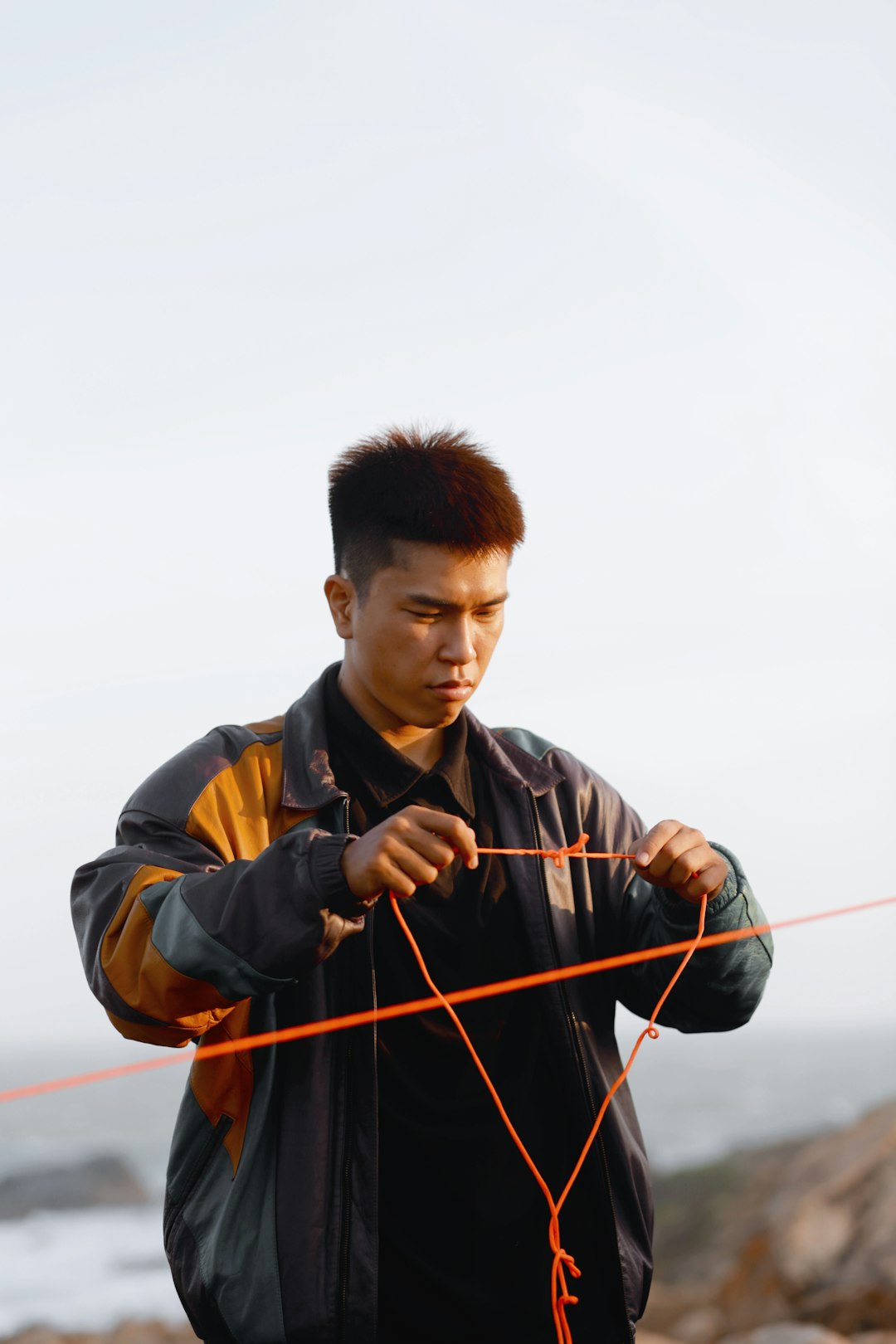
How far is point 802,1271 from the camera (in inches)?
262

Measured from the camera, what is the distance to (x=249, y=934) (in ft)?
5.89

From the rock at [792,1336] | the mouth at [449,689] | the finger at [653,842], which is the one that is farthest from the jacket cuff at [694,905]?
the rock at [792,1336]

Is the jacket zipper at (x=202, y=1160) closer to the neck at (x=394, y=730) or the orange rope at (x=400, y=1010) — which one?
the orange rope at (x=400, y=1010)

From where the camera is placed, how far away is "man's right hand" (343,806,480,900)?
1.78m

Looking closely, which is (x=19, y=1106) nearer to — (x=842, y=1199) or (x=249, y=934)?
(x=842, y=1199)

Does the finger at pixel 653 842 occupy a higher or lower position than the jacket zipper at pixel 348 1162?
higher

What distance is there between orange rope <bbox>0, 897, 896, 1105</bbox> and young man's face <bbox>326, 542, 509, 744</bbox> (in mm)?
471

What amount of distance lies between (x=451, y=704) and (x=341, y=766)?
0.25 metres

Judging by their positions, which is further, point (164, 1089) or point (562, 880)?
point (164, 1089)

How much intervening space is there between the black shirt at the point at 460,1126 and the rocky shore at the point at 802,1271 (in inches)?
169

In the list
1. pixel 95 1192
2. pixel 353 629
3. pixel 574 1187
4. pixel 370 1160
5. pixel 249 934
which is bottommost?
pixel 95 1192

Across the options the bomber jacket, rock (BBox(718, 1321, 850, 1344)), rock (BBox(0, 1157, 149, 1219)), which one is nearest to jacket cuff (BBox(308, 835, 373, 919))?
the bomber jacket

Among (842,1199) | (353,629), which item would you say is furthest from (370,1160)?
(842,1199)

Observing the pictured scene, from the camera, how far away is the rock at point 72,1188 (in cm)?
1753
